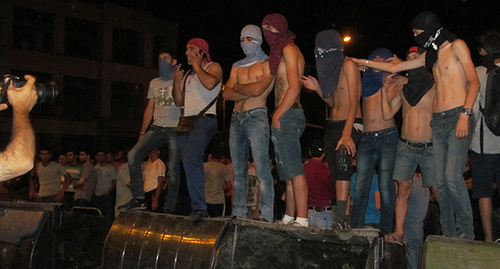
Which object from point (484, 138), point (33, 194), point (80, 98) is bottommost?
point (33, 194)

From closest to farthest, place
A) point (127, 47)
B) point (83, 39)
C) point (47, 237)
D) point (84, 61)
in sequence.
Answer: point (47, 237), point (84, 61), point (83, 39), point (127, 47)

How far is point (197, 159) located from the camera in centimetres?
596

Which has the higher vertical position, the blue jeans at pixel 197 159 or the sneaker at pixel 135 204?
the blue jeans at pixel 197 159

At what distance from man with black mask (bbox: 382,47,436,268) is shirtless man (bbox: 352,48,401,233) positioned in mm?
89

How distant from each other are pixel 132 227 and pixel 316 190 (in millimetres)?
3751

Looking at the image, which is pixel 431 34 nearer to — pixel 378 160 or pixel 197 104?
pixel 378 160

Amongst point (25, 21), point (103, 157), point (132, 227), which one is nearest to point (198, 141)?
point (132, 227)

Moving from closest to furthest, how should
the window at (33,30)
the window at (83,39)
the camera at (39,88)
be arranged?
the camera at (39,88), the window at (33,30), the window at (83,39)

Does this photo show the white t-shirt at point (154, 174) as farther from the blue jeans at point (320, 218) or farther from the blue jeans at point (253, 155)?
the blue jeans at point (253, 155)

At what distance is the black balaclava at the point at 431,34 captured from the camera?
4996 mm

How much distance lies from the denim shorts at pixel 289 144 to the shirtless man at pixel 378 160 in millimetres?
717

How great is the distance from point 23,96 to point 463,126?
3.77m

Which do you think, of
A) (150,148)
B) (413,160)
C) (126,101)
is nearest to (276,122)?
(413,160)

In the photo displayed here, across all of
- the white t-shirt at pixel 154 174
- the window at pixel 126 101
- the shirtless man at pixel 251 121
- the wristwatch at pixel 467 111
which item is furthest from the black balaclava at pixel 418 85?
the window at pixel 126 101
